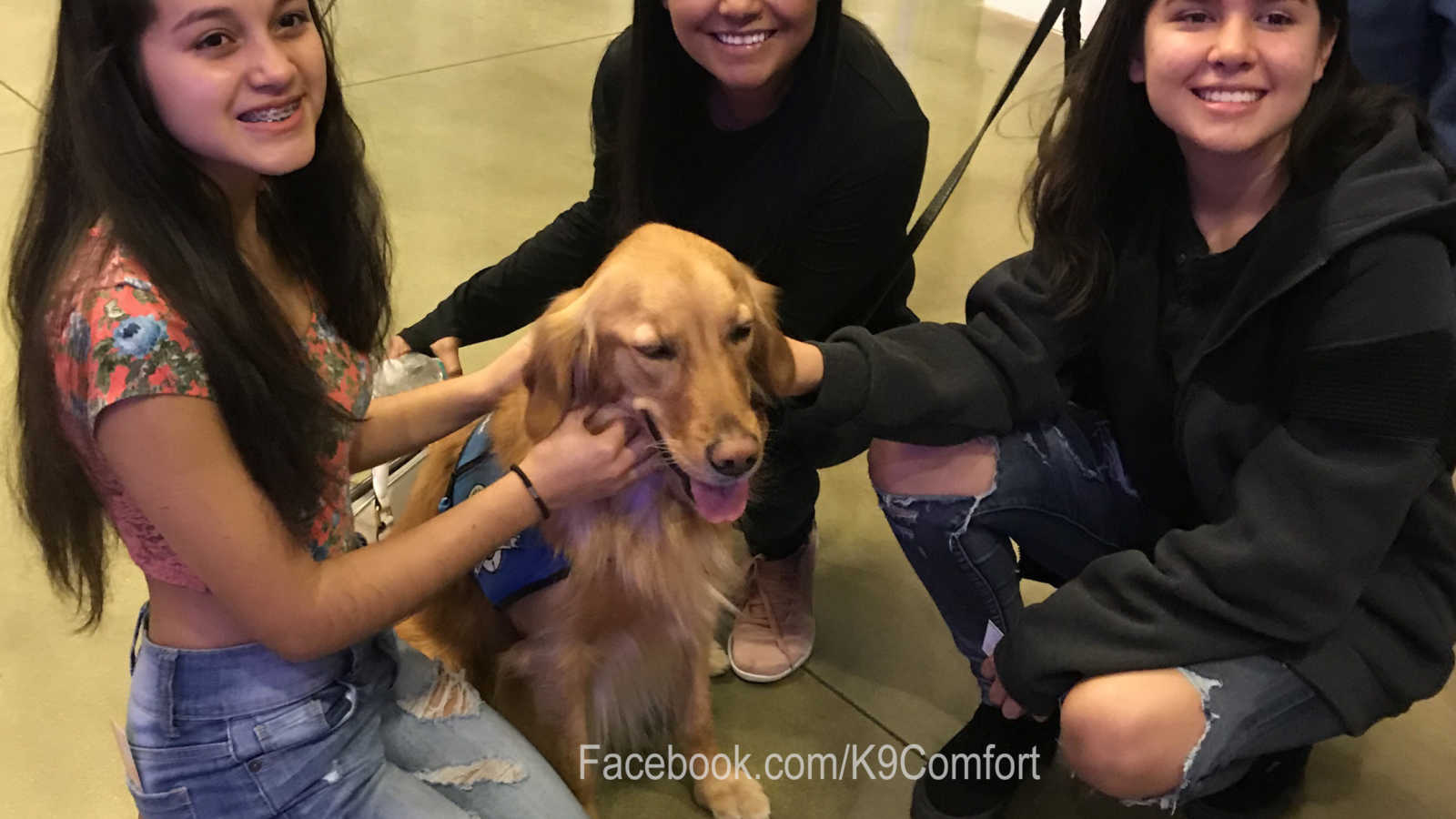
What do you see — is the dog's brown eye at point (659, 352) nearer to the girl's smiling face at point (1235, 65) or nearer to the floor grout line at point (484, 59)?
the girl's smiling face at point (1235, 65)

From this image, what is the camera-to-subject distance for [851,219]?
5.78 feet

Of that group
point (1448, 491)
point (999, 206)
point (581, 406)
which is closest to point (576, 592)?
point (581, 406)

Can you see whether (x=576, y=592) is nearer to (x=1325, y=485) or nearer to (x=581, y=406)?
(x=581, y=406)

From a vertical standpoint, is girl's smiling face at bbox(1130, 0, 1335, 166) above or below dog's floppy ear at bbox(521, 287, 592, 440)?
above

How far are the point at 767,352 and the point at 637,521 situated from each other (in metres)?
0.30

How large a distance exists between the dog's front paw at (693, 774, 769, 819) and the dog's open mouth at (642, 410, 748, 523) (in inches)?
20.5

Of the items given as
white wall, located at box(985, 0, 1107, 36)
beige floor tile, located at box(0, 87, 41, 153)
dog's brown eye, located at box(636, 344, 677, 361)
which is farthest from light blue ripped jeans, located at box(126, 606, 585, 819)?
white wall, located at box(985, 0, 1107, 36)

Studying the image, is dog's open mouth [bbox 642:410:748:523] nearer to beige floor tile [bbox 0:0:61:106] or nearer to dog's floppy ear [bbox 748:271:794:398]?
dog's floppy ear [bbox 748:271:794:398]

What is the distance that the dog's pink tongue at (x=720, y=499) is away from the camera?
4.54 feet

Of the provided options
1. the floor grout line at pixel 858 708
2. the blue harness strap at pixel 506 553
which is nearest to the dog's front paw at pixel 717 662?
the floor grout line at pixel 858 708

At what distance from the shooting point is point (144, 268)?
1005 mm

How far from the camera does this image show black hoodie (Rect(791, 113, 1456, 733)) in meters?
1.18

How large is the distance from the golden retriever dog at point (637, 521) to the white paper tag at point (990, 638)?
404mm

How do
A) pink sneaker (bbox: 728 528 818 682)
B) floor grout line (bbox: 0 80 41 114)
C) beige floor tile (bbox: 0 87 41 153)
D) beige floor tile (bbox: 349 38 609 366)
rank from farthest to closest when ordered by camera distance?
floor grout line (bbox: 0 80 41 114), beige floor tile (bbox: 0 87 41 153), beige floor tile (bbox: 349 38 609 366), pink sneaker (bbox: 728 528 818 682)
